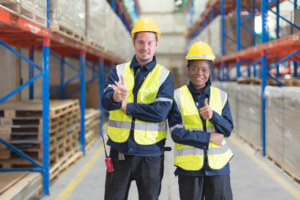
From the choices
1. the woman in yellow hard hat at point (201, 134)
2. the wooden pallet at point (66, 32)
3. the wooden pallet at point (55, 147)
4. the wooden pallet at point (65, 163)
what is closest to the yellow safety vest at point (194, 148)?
the woman in yellow hard hat at point (201, 134)

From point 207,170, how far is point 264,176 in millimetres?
3354

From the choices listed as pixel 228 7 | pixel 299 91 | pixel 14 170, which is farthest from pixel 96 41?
pixel 228 7

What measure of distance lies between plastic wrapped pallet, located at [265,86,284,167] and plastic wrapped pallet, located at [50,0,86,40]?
3.87m

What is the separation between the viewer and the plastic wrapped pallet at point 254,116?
6920mm

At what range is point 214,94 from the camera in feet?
8.51

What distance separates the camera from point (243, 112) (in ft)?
27.5

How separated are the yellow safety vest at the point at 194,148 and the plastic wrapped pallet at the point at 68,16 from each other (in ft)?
8.84

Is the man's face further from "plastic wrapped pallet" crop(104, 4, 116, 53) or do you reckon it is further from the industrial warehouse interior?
"plastic wrapped pallet" crop(104, 4, 116, 53)

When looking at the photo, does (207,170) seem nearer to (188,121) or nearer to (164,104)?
(188,121)

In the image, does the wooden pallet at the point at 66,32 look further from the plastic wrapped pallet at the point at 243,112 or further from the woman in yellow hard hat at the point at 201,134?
the plastic wrapped pallet at the point at 243,112

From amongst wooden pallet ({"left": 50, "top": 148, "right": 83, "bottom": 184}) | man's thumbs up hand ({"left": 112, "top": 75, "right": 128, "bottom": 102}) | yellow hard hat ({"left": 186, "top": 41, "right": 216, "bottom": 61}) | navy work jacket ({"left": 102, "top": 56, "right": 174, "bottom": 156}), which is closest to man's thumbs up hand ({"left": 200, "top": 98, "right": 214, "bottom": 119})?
navy work jacket ({"left": 102, "top": 56, "right": 174, "bottom": 156})

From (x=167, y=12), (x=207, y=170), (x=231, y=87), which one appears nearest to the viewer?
(x=207, y=170)

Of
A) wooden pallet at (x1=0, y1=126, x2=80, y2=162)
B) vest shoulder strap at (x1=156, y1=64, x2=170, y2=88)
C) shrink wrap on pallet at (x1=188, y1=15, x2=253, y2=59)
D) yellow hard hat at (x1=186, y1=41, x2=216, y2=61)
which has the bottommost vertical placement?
wooden pallet at (x1=0, y1=126, x2=80, y2=162)

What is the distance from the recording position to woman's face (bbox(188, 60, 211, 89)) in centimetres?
254
